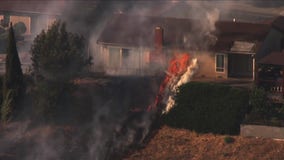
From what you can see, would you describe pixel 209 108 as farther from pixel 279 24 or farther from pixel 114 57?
pixel 279 24

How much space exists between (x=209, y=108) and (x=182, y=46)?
11029 mm

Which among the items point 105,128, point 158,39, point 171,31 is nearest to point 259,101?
point 105,128

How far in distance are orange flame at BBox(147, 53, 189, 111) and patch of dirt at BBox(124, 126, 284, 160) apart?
4.27 m

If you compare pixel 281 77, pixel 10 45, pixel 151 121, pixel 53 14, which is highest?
pixel 53 14

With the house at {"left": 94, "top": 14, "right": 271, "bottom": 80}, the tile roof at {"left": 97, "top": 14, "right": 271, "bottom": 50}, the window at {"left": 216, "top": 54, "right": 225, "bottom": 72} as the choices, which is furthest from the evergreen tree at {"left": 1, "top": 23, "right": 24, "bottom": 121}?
the window at {"left": 216, "top": 54, "right": 225, "bottom": 72}

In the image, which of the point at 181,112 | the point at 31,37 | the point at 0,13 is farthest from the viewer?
the point at 0,13

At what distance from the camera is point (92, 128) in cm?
3956

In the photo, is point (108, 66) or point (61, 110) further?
point (108, 66)

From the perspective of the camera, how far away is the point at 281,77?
141ft

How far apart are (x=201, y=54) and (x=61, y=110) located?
45.6 ft

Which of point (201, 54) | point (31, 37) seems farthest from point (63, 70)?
point (31, 37)

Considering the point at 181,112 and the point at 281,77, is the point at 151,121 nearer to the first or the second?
the point at 181,112

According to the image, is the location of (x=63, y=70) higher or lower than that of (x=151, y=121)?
higher

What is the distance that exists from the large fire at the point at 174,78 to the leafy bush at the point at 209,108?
1.21m
